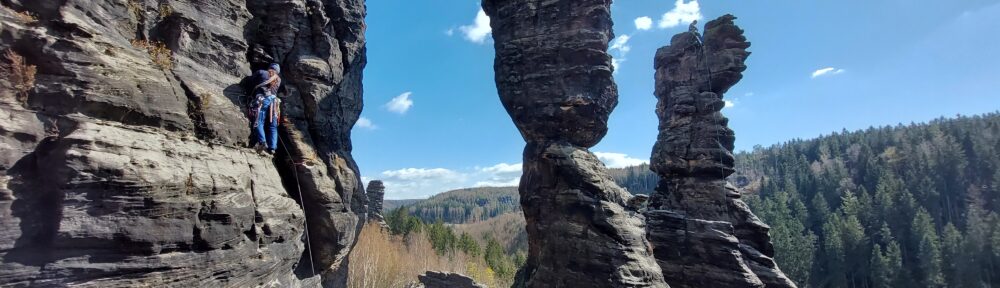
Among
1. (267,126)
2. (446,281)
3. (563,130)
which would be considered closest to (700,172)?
(563,130)

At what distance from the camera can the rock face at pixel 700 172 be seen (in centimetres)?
1903

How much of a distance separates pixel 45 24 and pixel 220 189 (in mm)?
3505

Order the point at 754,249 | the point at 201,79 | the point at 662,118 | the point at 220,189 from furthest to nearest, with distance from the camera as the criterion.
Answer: the point at 662,118
the point at 754,249
the point at 201,79
the point at 220,189

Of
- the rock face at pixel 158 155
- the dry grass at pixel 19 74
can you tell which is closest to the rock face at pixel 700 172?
the rock face at pixel 158 155

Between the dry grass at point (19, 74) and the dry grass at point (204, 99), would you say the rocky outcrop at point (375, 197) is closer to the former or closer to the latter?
the dry grass at point (204, 99)

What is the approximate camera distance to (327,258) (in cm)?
1233

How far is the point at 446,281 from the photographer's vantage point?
112 feet

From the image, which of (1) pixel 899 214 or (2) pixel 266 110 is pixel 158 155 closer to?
(2) pixel 266 110

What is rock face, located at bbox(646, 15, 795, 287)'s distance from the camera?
1903cm

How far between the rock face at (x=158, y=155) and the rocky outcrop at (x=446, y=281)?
2161 centimetres

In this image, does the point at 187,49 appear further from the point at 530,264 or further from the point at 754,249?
the point at 754,249

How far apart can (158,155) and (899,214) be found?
372ft

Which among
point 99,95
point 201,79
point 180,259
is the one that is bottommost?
point 180,259

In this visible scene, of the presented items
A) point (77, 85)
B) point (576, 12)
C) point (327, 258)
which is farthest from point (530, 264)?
point (77, 85)
